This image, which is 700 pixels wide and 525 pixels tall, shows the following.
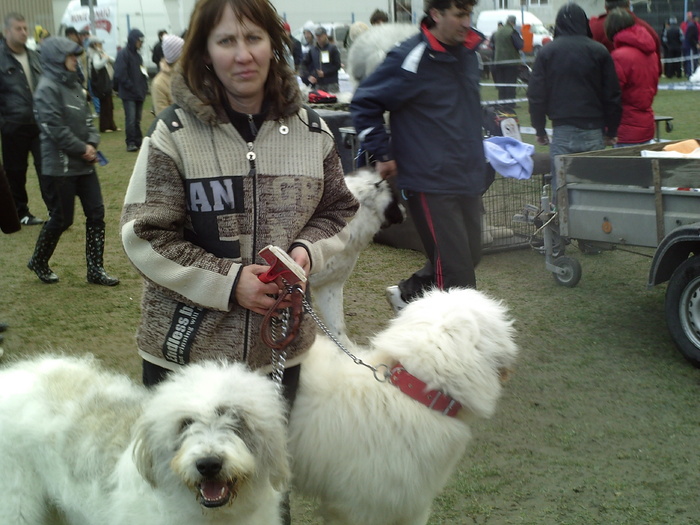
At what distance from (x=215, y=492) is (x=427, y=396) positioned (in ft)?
3.10

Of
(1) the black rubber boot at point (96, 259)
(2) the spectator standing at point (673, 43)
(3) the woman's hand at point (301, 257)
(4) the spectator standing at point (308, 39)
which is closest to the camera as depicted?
(3) the woman's hand at point (301, 257)

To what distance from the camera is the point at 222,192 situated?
231cm

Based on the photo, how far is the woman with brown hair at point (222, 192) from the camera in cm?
227

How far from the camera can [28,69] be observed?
8.50 metres

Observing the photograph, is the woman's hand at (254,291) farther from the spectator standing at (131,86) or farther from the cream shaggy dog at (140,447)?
the spectator standing at (131,86)

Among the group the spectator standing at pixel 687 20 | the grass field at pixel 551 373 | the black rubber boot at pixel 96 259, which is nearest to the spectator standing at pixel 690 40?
the spectator standing at pixel 687 20

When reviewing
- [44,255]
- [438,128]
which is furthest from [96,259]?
[438,128]

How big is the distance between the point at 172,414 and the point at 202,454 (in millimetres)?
153

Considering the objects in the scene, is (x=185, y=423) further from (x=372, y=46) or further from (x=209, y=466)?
(x=372, y=46)

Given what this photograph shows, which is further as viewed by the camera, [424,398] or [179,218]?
[424,398]


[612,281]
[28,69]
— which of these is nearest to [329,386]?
[612,281]

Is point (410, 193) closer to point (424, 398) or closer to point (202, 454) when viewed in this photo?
point (424, 398)

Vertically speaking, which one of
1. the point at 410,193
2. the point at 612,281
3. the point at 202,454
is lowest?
the point at 612,281

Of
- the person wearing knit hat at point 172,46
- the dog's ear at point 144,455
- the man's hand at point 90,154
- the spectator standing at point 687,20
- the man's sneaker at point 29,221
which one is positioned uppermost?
the spectator standing at point 687,20
